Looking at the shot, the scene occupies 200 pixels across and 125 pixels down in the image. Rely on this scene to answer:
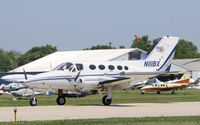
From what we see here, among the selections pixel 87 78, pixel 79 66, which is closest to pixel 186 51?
pixel 79 66

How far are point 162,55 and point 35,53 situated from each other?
111659 millimetres

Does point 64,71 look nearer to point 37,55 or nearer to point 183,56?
point 37,55

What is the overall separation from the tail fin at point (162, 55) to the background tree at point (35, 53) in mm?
103746

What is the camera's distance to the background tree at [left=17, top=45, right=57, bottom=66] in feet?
443

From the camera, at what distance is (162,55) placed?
108 feet

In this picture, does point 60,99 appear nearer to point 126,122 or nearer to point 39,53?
point 126,122

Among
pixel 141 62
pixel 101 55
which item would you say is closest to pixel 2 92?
pixel 141 62

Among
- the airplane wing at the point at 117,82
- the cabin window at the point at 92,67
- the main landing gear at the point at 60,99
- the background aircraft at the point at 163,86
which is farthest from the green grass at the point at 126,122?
the background aircraft at the point at 163,86

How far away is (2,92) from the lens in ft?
184

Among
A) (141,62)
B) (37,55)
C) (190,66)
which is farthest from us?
(37,55)

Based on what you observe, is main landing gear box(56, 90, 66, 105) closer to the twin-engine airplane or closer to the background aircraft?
the twin-engine airplane

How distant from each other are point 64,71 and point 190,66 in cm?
7257

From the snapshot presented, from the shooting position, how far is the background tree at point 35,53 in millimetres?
134875

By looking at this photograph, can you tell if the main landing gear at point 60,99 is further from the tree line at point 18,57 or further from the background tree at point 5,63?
the background tree at point 5,63
